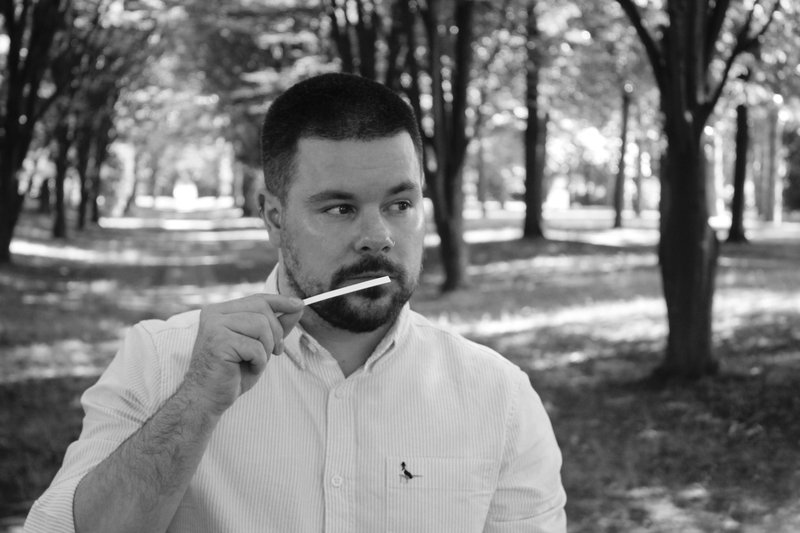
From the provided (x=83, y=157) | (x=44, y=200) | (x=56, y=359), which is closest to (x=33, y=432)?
(x=56, y=359)

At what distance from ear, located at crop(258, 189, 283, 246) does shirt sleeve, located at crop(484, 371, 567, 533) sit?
705 millimetres

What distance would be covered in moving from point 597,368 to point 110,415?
8207 mm

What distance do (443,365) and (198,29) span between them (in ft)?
85.3

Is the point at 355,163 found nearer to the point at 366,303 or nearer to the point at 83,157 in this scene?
the point at 366,303

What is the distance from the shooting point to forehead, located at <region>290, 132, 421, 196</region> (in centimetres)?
251

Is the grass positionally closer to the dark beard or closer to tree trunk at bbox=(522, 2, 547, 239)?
the dark beard

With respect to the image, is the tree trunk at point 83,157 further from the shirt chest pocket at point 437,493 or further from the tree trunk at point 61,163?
the shirt chest pocket at point 437,493

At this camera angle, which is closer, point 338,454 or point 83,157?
point 338,454

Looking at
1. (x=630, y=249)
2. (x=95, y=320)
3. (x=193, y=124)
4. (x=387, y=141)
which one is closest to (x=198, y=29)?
(x=630, y=249)

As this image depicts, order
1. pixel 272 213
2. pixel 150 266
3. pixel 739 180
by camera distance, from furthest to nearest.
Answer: pixel 739 180 < pixel 150 266 < pixel 272 213

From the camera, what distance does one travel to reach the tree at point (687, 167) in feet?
29.7

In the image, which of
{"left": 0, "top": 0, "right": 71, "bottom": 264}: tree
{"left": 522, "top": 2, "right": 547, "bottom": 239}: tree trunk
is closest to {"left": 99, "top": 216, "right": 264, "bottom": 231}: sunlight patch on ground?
{"left": 522, "top": 2, "right": 547, "bottom": 239}: tree trunk

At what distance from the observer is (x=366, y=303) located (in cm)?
250

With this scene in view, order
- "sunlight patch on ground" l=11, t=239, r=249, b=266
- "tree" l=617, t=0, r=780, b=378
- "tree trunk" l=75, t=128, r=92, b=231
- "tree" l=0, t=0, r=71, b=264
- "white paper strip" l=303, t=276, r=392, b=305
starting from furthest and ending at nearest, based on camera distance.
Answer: "tree trunk" l=75, t=128, r=92, b=231, "sunlight patch on ground" l=11, t=239, r=249, b=266, "tree" l=0, t=0, r=71, b=264, "tree" l=617, t=0, r=780, b=378, "white paper strip" l=303, t=276, r=392, b=305
